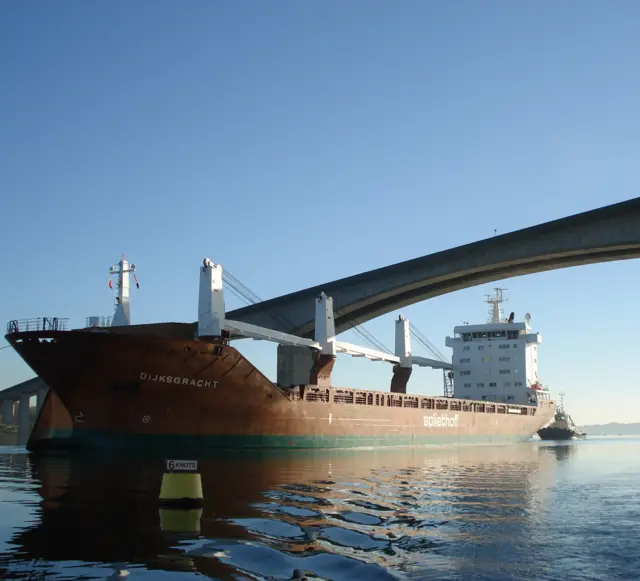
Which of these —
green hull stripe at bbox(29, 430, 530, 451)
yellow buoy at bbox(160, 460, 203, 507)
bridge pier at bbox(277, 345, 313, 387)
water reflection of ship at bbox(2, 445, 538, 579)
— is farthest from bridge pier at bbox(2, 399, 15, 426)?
yellow buoy at bbox(160, 460, 203, 507)

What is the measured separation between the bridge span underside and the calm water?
15.7 m

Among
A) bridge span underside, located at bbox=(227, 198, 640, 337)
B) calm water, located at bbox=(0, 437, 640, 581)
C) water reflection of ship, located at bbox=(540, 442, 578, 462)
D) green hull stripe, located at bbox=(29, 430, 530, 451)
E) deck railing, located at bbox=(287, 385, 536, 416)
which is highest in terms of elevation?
bridge span underside, located at bbox=(227, 198, 640, 337)

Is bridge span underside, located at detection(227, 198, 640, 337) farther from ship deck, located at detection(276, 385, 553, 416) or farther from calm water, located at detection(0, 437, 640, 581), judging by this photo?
calm water, located at detection(0, 437, 640, 581)

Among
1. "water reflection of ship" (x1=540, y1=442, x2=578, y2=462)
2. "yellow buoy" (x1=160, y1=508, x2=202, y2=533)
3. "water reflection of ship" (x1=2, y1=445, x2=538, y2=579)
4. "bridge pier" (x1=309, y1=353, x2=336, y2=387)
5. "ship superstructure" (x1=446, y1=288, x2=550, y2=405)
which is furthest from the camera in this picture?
"ship superstructure" (x1=446, y1=288, x2=550, y2=405)

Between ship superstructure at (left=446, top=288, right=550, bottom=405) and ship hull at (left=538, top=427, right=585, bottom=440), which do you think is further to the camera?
ship hull at (left=538, top=427, right=585, bottom=440)

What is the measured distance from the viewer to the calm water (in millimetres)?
7668

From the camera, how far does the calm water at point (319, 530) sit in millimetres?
7668

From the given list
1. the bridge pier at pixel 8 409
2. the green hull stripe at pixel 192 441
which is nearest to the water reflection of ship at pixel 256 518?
the green hull stripe at pixel 192 441

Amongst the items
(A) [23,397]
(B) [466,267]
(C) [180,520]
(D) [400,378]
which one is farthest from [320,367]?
(A) [23,397]

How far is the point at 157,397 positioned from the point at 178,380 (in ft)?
3.65

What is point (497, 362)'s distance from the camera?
61344 mm

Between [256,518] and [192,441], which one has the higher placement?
[256,518]

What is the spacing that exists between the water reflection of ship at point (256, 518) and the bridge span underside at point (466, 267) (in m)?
14.8

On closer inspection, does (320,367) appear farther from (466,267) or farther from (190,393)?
(190,393)
